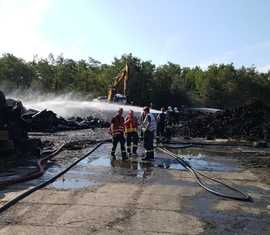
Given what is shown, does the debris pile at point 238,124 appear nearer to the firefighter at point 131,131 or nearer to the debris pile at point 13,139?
the firefighter at point 131,131

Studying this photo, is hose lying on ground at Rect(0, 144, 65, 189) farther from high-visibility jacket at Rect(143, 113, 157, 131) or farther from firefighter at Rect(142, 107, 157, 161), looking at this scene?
high-visibility jacket at Rect(143, 113, 157, 131)

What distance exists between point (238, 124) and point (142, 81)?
53.1m

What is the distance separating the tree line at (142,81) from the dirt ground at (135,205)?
66.5 m

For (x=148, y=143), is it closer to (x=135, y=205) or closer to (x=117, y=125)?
(x=117, y=125)

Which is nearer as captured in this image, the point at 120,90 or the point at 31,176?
the point at 31,176

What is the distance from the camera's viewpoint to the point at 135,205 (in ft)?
35.0

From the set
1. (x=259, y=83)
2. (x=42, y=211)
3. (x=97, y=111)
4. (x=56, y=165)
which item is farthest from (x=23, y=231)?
(x=259, y=83)

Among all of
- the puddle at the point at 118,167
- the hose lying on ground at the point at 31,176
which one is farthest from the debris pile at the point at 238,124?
the hose lying on ground at the point at 31,176

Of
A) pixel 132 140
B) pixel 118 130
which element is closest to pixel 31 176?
pixel 118 130

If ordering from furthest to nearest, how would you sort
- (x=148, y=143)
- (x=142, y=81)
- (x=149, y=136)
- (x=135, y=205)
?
(x=142, y=81) < (x=149, y=136) < (x=148, y=143) < (x=135, y=205)

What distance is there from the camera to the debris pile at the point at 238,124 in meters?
31.2

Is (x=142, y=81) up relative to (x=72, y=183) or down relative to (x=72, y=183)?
up

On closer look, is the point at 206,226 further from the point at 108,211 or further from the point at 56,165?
the point at 56,165

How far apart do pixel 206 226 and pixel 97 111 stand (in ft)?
114
